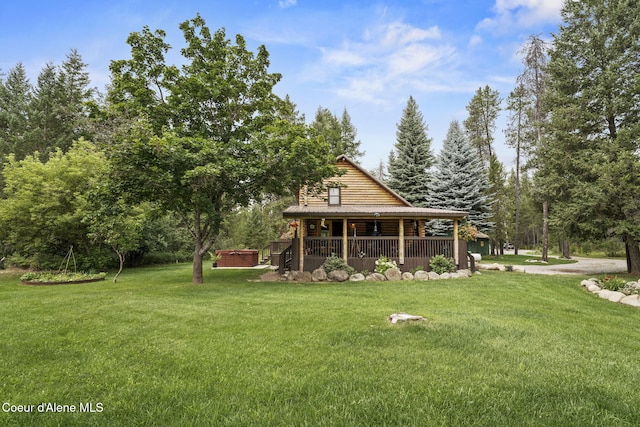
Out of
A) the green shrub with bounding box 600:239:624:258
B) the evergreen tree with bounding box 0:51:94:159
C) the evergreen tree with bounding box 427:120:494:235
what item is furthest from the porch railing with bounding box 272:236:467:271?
the green shrub with bounding box 600:239:624:258

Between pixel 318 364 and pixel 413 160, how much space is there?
23205 mm

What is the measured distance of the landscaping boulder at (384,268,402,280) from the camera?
41.7ft

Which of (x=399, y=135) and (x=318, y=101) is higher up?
(x=318, y=101)

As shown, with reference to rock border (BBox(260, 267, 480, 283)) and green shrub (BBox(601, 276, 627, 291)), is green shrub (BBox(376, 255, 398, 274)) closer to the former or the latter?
rock border (BBox(260, 267, 480, 283))

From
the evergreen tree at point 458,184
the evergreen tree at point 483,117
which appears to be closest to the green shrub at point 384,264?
the evergreen tree at point 458,184

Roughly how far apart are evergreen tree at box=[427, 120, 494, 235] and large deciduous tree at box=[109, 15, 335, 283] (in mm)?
13879

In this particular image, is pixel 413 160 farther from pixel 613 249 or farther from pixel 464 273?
pixel 613 249

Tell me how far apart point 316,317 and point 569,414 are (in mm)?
4156

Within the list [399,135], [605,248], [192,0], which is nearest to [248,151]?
[192,0]

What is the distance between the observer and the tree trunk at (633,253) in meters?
13.5

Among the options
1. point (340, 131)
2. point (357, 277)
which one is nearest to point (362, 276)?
point (357, 277)

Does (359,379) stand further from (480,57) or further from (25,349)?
(480,57)

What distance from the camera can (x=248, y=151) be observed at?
10.9m

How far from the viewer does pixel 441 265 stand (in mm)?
13547
